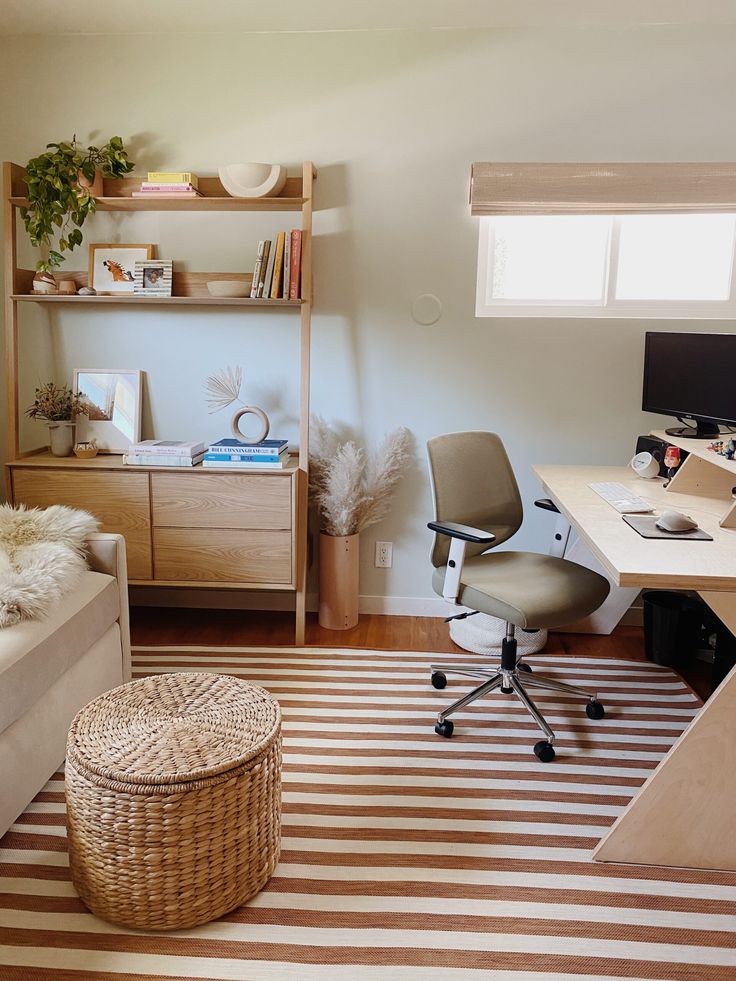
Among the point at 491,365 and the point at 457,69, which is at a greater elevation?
the point at 457,69

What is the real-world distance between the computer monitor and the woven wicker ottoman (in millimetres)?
2002

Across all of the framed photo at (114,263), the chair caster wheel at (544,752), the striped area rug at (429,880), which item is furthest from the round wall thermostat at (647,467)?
the framed photo at (114,263)

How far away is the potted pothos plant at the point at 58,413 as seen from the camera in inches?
130

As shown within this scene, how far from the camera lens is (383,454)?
3.41 meters

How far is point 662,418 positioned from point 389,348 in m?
1.25

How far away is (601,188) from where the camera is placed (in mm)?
3047

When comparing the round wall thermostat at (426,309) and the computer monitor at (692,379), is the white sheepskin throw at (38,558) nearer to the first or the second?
the round wall thermostat at (426,309)

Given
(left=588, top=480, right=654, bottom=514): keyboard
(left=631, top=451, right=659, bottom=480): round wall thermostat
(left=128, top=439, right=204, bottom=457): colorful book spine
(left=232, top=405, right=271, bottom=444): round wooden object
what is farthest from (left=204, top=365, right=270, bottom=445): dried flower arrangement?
(left=631, top=451, right=659, bottom=480): round wall thermostat

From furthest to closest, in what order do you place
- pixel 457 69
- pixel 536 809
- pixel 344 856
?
pixel 457 69
pixel 536 809
pixel 344 856

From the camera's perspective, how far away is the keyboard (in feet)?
8.04

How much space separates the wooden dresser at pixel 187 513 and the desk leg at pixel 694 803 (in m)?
1.68

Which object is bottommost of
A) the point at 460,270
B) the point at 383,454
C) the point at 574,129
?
the point at 383,454

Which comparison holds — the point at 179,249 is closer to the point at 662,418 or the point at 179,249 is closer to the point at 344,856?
the point at 662,418

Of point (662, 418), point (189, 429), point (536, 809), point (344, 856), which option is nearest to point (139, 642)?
point (189, 429)
